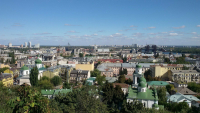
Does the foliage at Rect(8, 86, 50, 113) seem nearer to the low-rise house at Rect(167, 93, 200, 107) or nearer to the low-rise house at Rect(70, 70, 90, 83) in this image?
the low-rise house at Rect(167, 93, 200, 107)

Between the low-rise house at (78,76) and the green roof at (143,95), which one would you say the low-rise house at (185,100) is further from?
the low-rise house at (78,76)

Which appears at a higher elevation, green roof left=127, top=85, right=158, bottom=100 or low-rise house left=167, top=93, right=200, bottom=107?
green roof left=127, top=85, right=158, bottom=100

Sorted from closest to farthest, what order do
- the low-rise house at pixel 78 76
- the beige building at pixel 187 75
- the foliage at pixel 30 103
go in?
the foliage at pixel 30 103, the low-rise house at pixel 78 76, the beige building at pixel 187 75

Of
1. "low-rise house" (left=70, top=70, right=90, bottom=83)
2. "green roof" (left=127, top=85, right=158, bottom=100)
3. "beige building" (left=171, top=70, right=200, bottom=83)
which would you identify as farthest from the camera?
"beige building" (left=171, top=70, right=200, bottom=83)

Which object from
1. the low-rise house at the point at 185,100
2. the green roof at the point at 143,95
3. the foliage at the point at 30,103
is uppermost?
the foliage at the point at 30,103

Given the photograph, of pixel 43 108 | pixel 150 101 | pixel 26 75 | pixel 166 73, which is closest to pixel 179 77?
pixel 166 73

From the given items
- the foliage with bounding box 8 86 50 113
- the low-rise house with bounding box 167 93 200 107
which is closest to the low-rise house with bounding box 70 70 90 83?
the low-rise house with bounding box 167 93 200 107

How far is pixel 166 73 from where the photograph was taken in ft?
121

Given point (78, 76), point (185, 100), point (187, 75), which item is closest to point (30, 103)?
point (185, 100)

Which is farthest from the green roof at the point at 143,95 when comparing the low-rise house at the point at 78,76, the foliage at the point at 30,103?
the low-rise house at the point at 78,76

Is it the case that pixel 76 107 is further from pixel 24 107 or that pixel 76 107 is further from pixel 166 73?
pixel 166 73

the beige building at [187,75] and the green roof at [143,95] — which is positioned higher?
the green roof at [143,95]

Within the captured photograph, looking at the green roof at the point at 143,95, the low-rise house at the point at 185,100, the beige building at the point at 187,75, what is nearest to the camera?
the green roof at the point at 143,95

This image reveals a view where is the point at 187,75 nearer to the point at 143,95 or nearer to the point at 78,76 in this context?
the point at 78,76
